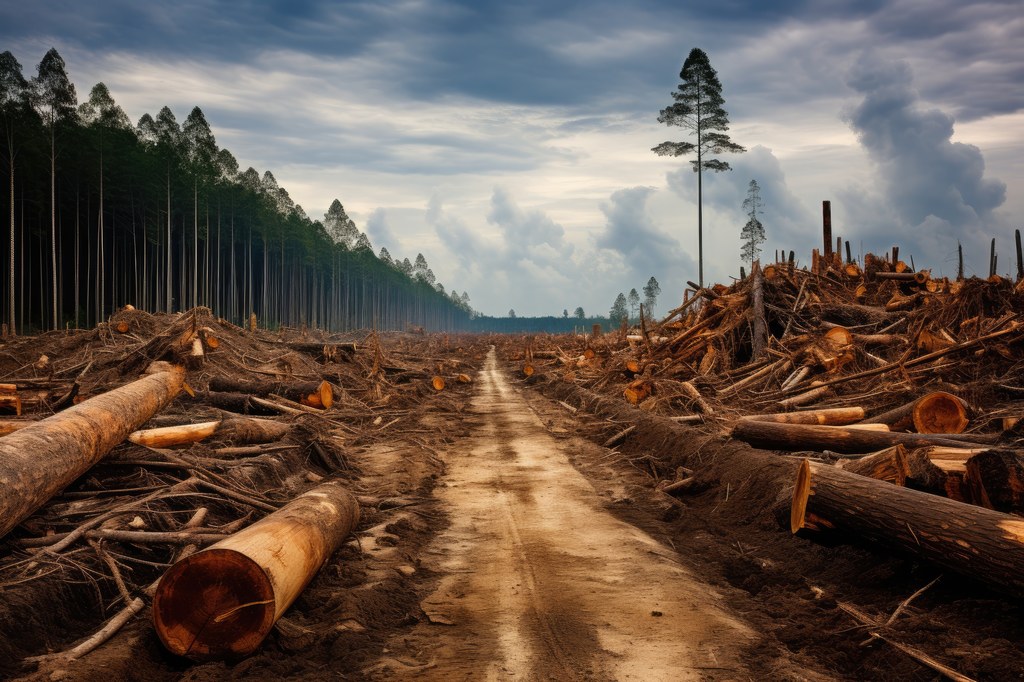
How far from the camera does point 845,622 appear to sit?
546 centimetres

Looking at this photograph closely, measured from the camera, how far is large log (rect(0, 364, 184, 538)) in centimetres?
613

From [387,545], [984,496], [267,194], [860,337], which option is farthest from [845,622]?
[267,194]

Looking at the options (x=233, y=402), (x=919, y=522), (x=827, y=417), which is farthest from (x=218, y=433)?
(x=827, y=417)

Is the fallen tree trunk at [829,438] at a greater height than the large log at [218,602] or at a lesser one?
greater

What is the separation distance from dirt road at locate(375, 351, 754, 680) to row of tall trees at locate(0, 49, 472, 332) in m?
40.0

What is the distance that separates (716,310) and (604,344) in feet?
27.0

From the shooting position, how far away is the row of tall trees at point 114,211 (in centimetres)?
4253

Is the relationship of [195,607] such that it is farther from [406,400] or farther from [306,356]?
[306,356]

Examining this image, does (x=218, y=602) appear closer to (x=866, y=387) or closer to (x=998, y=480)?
(x=998, y=480)

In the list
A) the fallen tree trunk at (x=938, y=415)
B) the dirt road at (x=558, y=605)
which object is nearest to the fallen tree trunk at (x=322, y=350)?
the dirt road at (x=558, y=605)

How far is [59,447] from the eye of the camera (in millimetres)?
6969

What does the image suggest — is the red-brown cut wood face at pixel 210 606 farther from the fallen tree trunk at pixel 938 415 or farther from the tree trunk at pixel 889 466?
the fallen tree trunk at pixel 938 415

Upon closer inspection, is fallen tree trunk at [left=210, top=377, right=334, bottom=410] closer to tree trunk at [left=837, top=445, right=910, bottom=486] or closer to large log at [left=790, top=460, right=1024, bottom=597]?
large log at [left=790, top=460, right=1024, bottom=597]

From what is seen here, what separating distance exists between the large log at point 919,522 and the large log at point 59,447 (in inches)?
291
